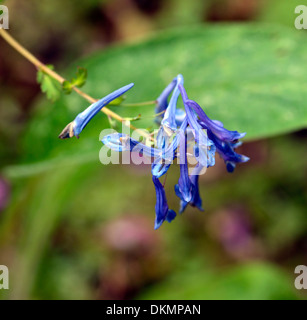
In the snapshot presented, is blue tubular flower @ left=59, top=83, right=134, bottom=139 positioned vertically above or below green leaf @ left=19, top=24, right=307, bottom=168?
below

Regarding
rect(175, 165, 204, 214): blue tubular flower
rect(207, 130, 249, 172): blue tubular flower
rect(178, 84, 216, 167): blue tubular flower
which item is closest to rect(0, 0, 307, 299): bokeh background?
rect(175, 165, 204, 214): blue tubular flower

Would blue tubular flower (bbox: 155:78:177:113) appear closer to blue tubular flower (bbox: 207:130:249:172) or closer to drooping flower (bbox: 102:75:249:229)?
drooping flower (bbox: 102:75:249:229)

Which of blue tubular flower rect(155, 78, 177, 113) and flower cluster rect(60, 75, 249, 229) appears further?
blue tubular flower rect(155, 78, 177, 113)

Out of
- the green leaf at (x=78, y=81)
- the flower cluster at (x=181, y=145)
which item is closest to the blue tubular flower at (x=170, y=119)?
the flower cluster at (x=181, y=145)

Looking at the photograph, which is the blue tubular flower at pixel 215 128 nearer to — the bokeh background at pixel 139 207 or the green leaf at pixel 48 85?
the green leaf at pixel 48 85

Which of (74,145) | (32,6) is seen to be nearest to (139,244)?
(74,145)

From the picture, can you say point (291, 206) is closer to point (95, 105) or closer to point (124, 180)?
point (124, 180)

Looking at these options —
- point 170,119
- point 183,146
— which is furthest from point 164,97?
point 183,146
